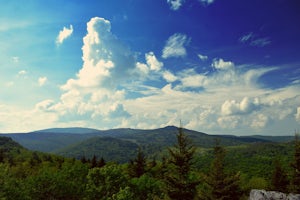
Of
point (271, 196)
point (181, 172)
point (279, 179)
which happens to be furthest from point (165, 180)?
point (279, 179)

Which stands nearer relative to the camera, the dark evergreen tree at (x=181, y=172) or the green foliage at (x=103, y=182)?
the dark evergreen tree at (x=181, y=172)

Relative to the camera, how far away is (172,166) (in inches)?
1334

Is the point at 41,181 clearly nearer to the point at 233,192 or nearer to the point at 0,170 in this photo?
the point at 0,170

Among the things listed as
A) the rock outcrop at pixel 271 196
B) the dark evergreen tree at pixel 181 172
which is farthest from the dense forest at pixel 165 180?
the rock outcrop at pixel 271 196

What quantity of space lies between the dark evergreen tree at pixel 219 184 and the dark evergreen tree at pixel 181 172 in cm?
291

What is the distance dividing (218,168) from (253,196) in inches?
453

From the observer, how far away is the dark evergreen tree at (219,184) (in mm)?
35500

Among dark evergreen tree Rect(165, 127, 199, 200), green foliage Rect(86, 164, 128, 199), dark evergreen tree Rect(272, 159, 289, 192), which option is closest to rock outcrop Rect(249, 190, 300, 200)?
dark evergreen tree Rect(165, 127, 199, 200)

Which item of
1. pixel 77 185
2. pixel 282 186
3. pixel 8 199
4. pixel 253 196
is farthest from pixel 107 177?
pixel 253 196

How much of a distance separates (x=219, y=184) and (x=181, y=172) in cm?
571

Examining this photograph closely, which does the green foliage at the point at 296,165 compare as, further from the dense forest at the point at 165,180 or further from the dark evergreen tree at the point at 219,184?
the dark evergreen tree at the point at 219,184

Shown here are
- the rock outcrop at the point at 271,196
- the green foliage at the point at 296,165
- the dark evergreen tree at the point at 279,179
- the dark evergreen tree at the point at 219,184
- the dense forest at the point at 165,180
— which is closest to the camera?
the rock outcrop at the point at 271,196

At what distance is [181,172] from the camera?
3344 cm

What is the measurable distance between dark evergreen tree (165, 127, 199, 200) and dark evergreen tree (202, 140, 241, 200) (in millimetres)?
2909
